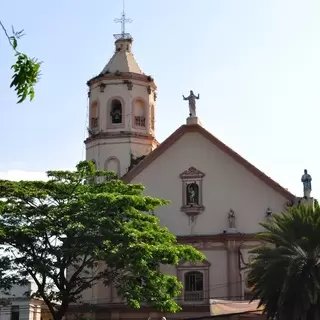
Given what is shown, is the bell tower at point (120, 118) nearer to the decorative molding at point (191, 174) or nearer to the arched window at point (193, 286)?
the decorative molding at point (191, 174)

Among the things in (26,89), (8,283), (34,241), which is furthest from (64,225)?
(26,89)

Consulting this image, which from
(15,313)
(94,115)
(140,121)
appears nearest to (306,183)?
(140,121)

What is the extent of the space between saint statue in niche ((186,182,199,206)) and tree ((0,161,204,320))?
32.9 ft

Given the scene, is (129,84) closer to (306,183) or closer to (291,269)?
(306,183)

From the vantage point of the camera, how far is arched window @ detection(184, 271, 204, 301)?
35.1 metres

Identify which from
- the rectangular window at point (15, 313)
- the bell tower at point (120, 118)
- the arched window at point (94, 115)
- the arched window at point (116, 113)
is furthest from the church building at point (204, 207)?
the rectangular window at point (15, 313)

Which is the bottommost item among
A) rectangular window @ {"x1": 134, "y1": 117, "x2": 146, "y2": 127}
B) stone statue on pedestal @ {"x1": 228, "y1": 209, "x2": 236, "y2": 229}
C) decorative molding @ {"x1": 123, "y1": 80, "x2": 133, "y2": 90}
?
stone statue on pedestal @ {"x1": 228, "y1": 209, "x2": 236, "y2": 229}

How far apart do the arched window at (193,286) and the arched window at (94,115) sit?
37.1ft

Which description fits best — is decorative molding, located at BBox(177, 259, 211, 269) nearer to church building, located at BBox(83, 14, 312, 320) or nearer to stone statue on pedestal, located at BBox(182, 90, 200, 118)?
church building, located at BBox(83, 14, 312, 320)

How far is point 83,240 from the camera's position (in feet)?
81.0

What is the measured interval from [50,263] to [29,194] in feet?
9.31

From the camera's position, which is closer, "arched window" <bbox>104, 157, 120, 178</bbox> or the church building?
the church building

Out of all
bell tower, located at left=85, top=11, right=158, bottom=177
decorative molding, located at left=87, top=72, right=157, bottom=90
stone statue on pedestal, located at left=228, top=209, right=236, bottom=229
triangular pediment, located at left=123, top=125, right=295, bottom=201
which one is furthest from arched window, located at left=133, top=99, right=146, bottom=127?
stone statue on pedestal, located at left=228, top=209, right=236, bottom=229

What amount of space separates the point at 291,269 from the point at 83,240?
298 inches
